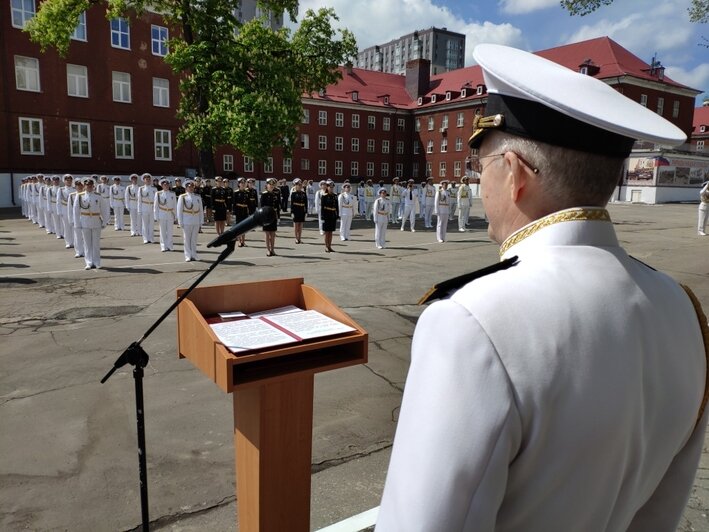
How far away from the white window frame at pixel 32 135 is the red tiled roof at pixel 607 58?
131ft

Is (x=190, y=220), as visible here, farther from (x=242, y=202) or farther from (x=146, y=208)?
(x=146, y=208)

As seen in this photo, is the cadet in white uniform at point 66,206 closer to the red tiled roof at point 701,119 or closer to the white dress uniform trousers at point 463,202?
the white dress uniform trousers at point 463,202

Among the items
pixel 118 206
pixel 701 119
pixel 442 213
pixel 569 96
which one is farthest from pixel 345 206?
pixel 701 119

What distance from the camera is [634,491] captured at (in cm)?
111

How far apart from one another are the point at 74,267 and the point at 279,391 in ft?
39.1

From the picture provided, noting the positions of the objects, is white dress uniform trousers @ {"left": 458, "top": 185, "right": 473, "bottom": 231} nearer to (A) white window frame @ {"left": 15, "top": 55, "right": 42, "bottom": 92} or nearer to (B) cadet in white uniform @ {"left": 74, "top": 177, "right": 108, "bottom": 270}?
(B) cadet in white uniform @ {"left": 74, "top": 177, "right": 108, "bottom": 270}

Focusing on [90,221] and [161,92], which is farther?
[161,92]

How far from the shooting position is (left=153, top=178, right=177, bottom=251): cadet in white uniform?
15172 mm

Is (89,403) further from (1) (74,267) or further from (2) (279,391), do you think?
(1) (74,267)

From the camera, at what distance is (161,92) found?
36.4m

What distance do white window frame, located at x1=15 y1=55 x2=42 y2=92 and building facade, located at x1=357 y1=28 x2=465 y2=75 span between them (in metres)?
94.4

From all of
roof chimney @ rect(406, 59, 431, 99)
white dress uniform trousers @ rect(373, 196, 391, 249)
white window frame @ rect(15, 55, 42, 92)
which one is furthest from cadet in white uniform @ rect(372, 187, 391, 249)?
roof chimney @ rect(406, 59, 431, 99)

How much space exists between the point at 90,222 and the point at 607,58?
157 ft

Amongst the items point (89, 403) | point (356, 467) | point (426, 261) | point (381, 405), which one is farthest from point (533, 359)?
point (426, 261)
